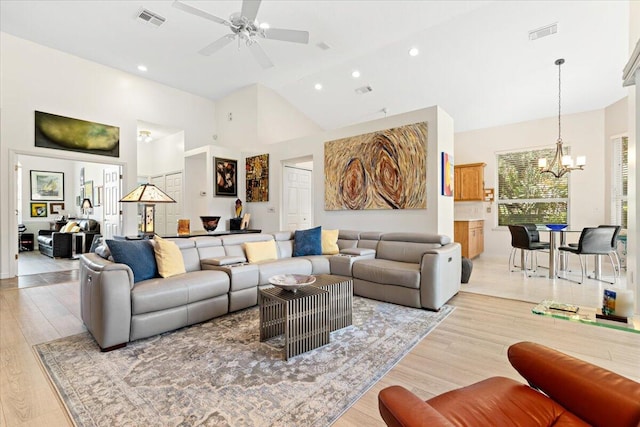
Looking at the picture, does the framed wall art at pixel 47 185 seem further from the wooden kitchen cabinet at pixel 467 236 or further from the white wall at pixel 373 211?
the wooden kitchen cabinet at pixel 467 236

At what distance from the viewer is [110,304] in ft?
7.70

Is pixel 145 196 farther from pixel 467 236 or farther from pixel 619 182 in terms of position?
pixel 619 182

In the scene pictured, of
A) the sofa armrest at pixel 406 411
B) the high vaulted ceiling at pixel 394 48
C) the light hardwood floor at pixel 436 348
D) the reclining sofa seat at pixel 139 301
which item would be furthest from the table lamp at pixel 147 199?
the sofa armrest at pixel 406 411

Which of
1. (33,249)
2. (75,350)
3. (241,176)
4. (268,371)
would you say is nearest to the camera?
(268,371)

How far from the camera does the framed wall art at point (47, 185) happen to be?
8.92 m

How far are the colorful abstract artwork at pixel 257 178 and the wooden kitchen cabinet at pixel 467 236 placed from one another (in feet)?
14.0

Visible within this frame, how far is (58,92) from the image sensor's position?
5500mm

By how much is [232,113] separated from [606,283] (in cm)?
813

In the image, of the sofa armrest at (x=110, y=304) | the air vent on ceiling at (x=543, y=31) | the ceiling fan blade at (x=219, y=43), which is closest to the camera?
the sofa armrest at (x=110, y=304)

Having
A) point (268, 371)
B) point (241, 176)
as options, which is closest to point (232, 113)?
point (241, 176)

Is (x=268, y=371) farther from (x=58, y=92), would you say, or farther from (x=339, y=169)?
(x=58, y=92)

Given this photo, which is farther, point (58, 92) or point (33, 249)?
point (33, 249)

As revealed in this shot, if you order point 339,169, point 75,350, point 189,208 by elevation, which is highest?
point 339,169

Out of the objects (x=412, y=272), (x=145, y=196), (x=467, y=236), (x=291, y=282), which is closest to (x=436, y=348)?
(x=412, y=272)
